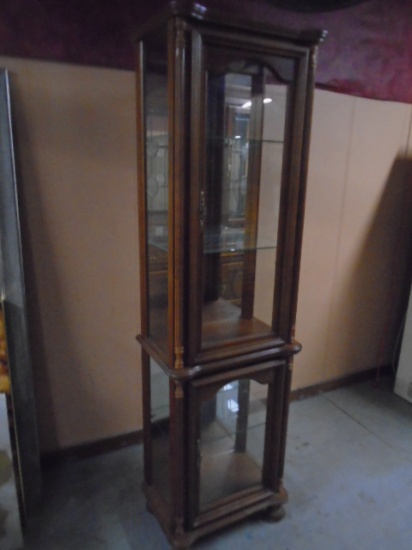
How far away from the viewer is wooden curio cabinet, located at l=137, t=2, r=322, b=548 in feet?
4.17

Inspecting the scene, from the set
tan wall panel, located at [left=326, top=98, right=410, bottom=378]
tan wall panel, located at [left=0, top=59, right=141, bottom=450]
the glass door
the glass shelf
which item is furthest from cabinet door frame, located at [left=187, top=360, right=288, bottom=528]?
tan wall panel, located at [left=326, top=98, right=410, bottom=378]

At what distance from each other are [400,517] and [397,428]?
0.69 meters

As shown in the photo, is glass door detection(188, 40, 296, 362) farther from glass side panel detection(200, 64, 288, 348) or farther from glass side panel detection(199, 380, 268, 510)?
glass side panel detection(199, 380, 268, 510)

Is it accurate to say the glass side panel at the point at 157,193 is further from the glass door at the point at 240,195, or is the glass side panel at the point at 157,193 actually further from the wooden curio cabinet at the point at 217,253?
the glass door at the point at 240,195

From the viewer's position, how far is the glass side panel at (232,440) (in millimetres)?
1652

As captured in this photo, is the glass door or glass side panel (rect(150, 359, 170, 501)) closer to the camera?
the glass door

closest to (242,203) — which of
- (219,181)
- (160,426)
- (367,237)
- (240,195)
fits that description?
(240,195)

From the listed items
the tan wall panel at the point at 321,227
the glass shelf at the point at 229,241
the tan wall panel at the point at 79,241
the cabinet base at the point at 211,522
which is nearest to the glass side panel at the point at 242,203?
the glass shelf at the point at 229,241

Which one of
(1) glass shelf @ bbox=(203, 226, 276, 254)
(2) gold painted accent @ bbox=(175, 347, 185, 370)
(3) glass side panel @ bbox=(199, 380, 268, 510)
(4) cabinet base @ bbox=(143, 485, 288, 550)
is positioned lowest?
(4) cabinet base @ bbox=(143, 485, 288, 550)

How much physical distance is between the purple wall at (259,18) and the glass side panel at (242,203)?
0.31 meters

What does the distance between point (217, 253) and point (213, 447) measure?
0.82 meters

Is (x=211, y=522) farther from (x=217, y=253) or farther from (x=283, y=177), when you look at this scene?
(x=283, y=177)

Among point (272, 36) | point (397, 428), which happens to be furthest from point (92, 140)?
point (397, 428)

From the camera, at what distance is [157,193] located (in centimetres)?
145
